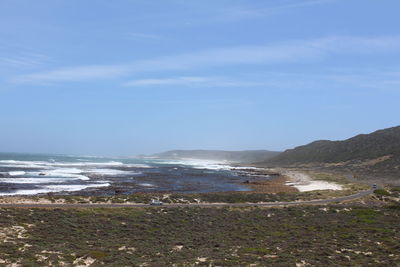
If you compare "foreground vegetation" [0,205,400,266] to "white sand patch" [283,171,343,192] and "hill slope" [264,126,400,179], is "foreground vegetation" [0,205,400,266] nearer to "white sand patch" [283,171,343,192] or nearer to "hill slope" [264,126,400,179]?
"white sand patch" [283,171,343,192]

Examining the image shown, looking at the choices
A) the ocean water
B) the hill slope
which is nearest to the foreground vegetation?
the ocean water

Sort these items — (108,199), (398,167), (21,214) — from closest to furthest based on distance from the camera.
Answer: (21,214)
(108,199)
(398,167)

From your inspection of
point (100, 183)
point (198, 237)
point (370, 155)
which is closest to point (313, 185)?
point (100, 183)

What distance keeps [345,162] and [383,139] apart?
32374 mm

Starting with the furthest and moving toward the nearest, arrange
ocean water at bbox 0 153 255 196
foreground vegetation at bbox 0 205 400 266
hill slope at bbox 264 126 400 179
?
hill slope at bbox 264 126 400 179 → ocean water at bbox 0 153 255 196 → foreground vegetation at bbox 0 205 400 266

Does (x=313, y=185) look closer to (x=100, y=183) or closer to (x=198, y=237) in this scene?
(x=100, y=183)

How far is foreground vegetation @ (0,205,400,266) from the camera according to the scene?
76.2 feet

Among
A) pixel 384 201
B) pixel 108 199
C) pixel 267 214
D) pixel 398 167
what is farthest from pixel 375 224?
pixel 398 167

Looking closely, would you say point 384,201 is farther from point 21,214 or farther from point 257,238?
point 21,214

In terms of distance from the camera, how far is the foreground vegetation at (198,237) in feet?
76.2

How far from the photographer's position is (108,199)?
47562 mm

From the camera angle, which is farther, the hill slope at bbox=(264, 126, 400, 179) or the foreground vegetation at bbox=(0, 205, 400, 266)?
the hill slope at bbox=(264, 126, 400, 179)

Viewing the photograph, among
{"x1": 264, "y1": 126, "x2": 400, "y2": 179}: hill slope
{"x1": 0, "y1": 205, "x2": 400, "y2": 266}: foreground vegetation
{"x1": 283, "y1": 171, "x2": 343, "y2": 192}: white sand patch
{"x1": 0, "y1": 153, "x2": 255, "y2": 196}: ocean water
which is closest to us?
{"x1": 0, "y1": 205, "x2": 400, "y2": 266}: foreground vegetation

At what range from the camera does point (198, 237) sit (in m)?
31.2
